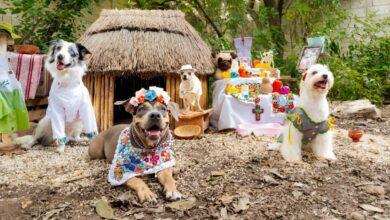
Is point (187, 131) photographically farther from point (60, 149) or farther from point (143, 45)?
point (60, 149)

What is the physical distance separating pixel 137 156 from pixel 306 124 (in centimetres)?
172

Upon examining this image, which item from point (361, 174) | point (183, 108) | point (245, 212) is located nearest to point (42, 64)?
point (183, 108)

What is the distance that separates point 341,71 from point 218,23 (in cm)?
337

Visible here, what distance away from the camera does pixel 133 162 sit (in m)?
3.21

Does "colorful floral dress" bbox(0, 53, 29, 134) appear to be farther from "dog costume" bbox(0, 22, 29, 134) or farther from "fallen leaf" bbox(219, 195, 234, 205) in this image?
"fallen leaf" bbox(219, 195, 234, 205)

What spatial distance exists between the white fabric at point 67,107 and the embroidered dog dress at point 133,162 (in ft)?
5.38

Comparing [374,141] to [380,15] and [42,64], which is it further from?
[380,15]

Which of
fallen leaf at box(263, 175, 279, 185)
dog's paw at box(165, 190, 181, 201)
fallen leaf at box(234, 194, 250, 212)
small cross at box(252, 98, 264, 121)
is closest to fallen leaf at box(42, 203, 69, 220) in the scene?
dog's paw at box(165, 190, 181, 201)

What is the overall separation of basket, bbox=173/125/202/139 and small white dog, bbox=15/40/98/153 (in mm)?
1179

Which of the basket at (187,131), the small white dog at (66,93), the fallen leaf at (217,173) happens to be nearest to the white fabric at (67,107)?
the small white dog at (66,93)

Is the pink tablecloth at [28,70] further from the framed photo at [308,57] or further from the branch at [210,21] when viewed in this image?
the branch at [210,21]

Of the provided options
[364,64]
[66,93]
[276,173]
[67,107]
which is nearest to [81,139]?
[67,107]

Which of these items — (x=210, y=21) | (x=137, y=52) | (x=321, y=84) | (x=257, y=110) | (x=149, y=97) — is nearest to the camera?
(x=149, y=97)

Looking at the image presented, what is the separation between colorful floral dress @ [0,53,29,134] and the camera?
14.8ft
